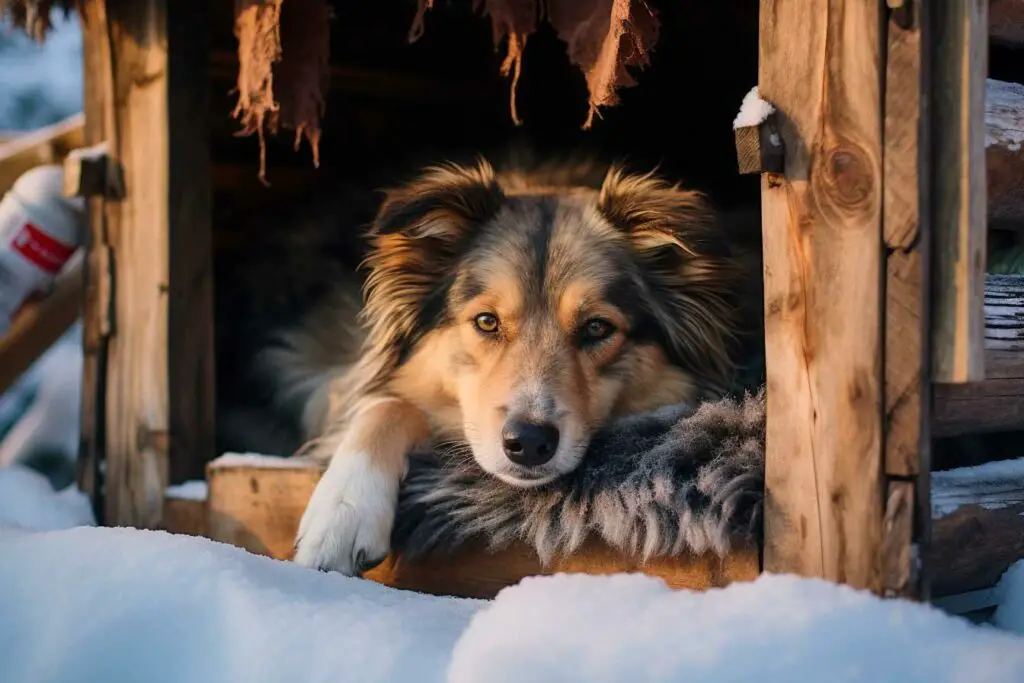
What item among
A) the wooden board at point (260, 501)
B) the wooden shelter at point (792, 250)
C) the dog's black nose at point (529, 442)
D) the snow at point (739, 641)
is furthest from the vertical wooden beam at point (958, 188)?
the wooden board at point (260, 501)

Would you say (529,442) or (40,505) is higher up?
(529,442)

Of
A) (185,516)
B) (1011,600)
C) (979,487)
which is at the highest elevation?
(979,487)

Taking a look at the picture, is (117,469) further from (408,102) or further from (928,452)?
(928,452)

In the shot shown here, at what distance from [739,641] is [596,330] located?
44.6 inches

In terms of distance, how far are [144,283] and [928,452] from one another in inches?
93.4

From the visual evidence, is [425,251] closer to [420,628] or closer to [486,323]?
[486,323]

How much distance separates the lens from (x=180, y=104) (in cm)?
329

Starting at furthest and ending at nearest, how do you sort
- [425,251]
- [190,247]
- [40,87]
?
[40,87] < [190,247] < [425,251]

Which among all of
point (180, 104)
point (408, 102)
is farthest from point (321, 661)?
point (408, 102)

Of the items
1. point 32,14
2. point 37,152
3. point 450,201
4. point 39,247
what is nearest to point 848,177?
point 450,201

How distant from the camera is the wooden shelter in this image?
1817mm

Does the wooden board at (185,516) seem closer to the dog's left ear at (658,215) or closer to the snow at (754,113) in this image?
the dog's left ear at (658,215)

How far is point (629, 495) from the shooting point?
2.25 meters

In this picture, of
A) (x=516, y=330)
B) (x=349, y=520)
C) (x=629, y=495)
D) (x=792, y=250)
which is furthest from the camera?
(x=516, y=330)
